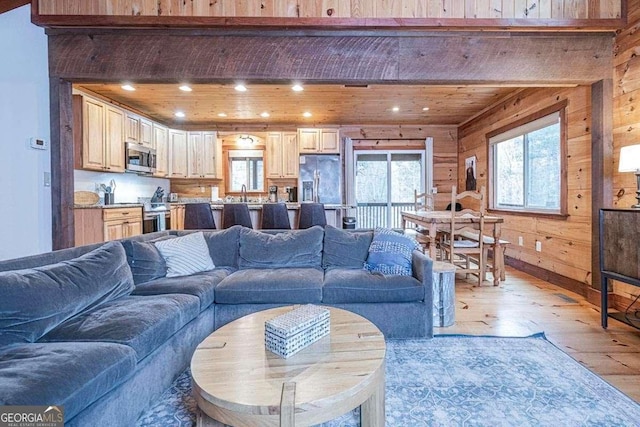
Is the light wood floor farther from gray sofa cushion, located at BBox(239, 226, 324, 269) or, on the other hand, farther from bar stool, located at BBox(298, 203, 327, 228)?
bar stool, located at BBox(298, 203, 327, 228)

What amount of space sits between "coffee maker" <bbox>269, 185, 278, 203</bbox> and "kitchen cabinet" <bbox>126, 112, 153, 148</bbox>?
2292 millimetres

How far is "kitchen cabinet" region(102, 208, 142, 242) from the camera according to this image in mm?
4064

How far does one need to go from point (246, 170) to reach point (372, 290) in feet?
17.2

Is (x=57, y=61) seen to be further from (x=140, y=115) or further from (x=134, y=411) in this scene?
(x=134, y=411)

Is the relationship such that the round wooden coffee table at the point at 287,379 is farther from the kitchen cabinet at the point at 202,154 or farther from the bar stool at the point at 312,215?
the kitchen cabinet at the point at 202,154

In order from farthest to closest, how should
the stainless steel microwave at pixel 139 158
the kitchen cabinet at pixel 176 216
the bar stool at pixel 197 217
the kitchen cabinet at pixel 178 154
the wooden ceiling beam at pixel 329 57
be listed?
1. the kitchen cabinet at pixel 178 154
2. the kitchen cabinet at pixel 176 216
3. the stainless steel microwave at pixel 139 158
4. the bar stool at pixel 197 217
5. the wooden ceiling beam at pixel 329 57

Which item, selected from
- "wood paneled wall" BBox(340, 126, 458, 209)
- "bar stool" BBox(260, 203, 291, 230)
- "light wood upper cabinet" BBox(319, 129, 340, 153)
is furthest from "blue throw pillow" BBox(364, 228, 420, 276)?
"wood paneled wall" BBox(340, 126, 458, 209)

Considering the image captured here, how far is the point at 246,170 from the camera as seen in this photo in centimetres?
699

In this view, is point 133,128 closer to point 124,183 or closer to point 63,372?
point 124,183

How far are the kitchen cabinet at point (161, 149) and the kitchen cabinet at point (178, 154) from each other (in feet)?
0.29

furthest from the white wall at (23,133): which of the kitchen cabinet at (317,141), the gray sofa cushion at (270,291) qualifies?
the kitchen cabinet at (317,141)

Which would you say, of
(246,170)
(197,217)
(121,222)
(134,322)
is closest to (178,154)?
(246,170)

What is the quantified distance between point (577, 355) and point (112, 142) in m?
5.84

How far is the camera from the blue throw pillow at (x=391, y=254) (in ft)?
8.52
